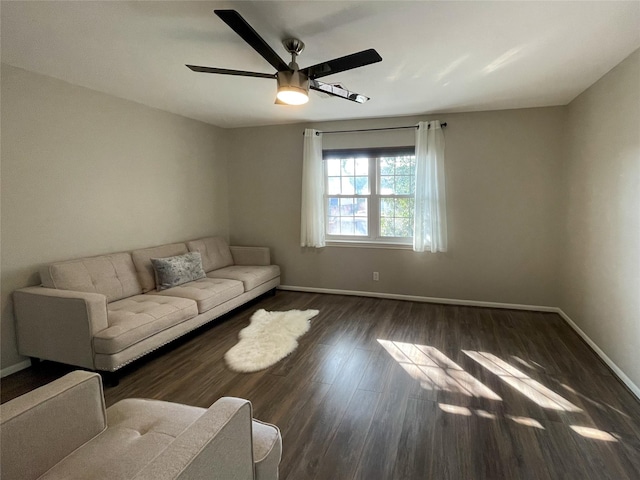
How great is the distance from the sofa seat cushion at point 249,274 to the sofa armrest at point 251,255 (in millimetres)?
114

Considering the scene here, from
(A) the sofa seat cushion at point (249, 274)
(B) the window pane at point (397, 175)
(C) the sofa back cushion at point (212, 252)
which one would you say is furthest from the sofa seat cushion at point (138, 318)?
(B) the window pane at point (397, 175)

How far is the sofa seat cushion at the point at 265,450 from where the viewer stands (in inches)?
49.4

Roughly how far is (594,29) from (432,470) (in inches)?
112

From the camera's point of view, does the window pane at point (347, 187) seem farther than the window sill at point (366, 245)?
Yes

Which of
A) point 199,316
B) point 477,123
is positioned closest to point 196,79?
point 199,316

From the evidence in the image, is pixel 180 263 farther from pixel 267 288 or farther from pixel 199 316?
pixel 267 288

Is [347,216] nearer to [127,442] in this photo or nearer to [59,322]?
[59,322]

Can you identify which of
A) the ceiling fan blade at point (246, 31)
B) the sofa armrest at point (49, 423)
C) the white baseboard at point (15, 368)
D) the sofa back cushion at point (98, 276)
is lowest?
the white baseboard at point (15, 368)

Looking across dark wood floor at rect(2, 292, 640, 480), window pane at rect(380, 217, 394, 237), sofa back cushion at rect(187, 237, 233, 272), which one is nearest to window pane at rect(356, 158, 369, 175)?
window pane at rect(380, 217, 394, 237)

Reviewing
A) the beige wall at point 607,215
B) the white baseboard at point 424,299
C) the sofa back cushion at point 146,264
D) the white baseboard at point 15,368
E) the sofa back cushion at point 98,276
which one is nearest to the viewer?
the beige wall at point 607,215

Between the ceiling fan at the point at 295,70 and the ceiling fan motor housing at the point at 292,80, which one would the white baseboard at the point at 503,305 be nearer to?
the ceiling fan at the point at 295,70

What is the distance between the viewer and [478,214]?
4.20 metres

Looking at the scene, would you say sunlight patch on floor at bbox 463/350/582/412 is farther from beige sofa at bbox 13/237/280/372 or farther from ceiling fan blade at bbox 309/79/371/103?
beige sofa at bbox 13/237/280/372

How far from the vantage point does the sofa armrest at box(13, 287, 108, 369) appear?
2.48 m
